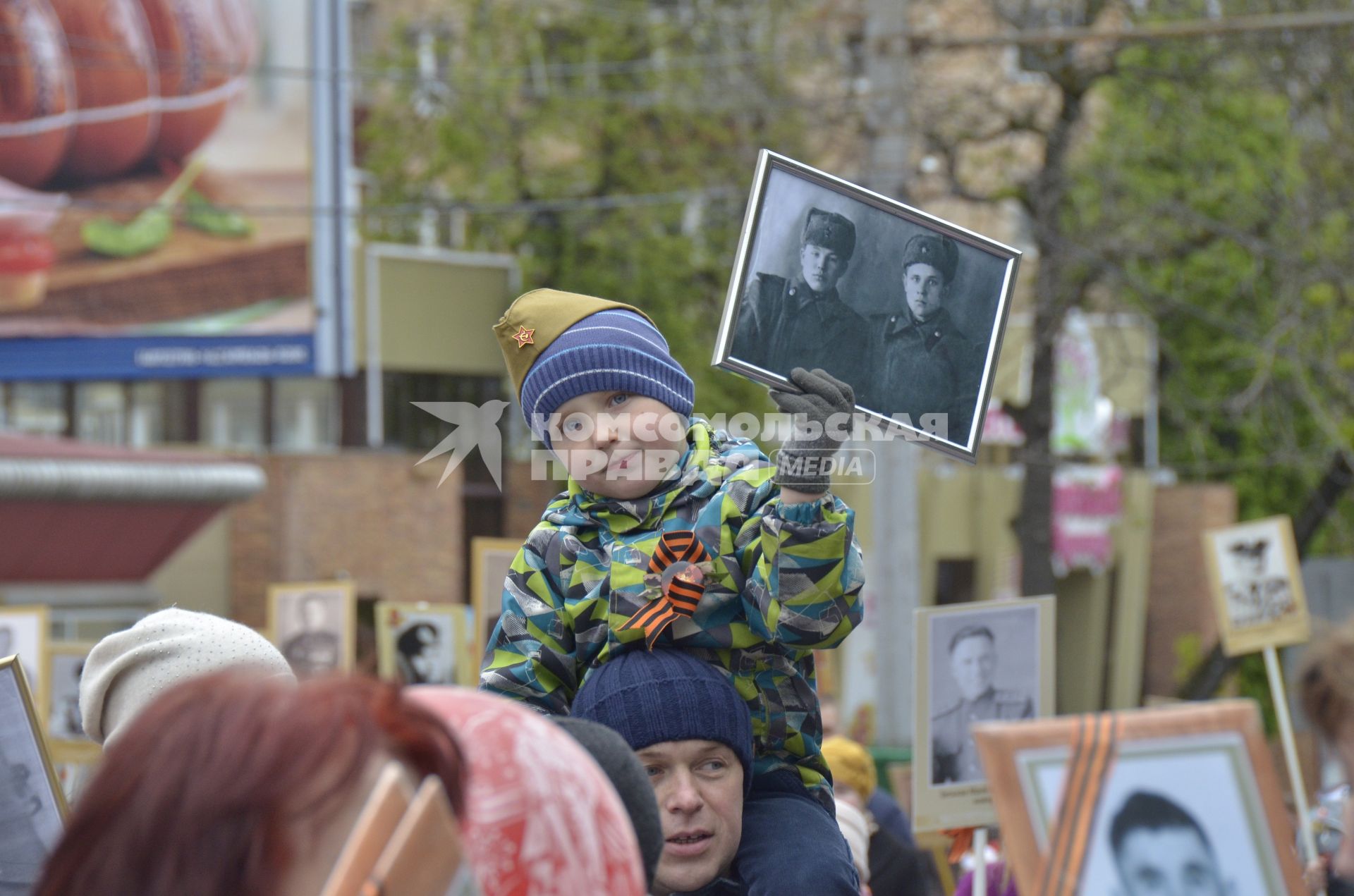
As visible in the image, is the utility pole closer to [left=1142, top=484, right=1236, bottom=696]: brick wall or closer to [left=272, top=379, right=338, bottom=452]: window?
[left=272, top=379, right=338, bottom=452]: window

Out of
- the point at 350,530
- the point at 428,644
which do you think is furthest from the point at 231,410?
the point at 428,644

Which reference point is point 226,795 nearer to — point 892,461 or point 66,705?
point 66,705

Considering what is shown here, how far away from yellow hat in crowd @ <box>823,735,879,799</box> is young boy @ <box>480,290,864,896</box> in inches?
118

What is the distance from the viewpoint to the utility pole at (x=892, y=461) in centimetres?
1123

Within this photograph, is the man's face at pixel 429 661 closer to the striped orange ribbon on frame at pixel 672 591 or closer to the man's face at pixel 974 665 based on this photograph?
the man's face at pixel 974 665

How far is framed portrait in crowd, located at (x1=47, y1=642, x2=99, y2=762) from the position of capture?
25.7ft

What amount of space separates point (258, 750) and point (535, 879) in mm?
312

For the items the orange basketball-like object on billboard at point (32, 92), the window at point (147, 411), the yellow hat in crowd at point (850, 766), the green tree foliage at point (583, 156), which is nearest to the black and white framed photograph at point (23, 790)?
the yellow hat in crowd at point (850, 766)

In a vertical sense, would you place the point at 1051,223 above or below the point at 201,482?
above

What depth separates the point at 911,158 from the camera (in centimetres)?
1380

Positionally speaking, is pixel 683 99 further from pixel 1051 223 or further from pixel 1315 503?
pixel 1315 503

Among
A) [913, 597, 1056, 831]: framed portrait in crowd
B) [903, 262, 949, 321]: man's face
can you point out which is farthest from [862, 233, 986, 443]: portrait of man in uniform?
[913, 597, 1056, 831]: framed portrait in crowd

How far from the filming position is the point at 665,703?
2816 millimetres

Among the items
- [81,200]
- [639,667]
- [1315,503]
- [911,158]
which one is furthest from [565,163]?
[639,667]
